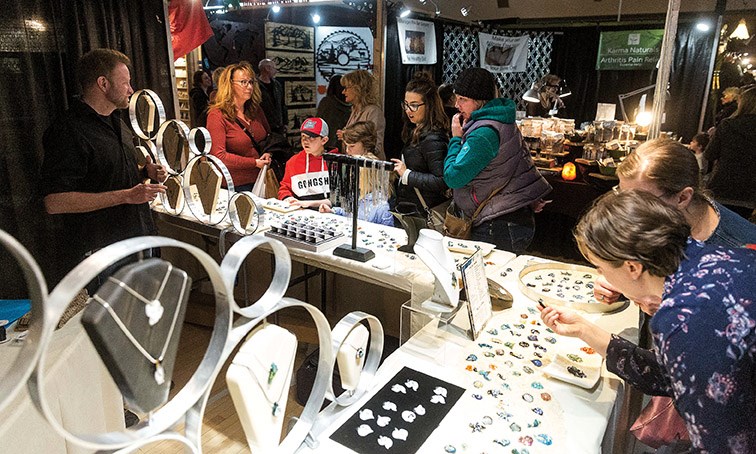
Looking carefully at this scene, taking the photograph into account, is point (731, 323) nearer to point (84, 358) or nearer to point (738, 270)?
point (738, 270)

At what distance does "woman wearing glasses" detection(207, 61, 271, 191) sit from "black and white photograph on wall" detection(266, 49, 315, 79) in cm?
284

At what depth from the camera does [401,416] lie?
1272mm

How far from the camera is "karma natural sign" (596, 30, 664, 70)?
21.1ft

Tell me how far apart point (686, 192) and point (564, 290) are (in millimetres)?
588

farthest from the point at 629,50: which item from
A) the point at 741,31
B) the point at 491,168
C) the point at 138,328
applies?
the point at 138,328

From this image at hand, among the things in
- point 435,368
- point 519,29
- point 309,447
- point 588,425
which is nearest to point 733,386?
point 588,425

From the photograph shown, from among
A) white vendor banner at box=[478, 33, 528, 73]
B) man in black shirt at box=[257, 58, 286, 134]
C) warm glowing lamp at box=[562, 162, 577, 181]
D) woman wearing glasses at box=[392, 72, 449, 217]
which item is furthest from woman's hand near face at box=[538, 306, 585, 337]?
white vendor banner at box=[478, 33, 528, 73]

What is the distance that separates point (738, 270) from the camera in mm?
1008

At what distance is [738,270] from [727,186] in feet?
11.5

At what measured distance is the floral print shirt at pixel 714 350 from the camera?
3.07 feet

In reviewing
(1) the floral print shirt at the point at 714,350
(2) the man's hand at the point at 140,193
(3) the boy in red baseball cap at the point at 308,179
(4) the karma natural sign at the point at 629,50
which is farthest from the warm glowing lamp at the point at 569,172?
(1) the floral print shirt at the point at 714,350

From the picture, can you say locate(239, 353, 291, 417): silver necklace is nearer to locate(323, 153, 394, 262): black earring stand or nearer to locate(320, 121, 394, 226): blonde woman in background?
locate(323, 153, 394, 262): black earring stand

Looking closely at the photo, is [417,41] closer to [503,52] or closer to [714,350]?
[503,52]

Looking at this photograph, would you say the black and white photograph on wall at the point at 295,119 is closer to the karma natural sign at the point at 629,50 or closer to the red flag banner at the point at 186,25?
the red flag banner at the point at 186,25
